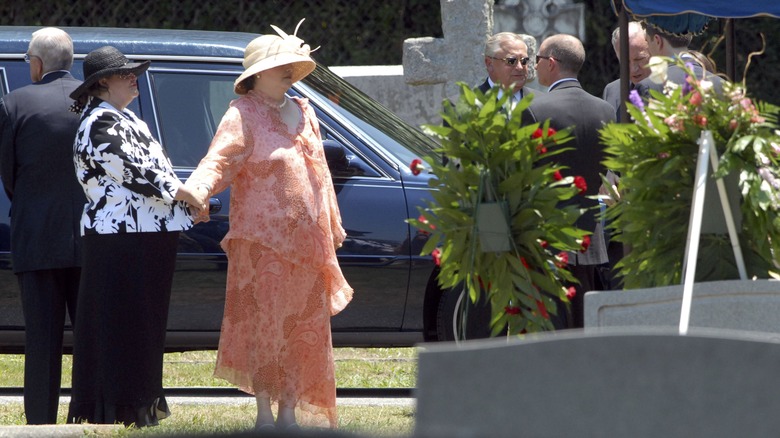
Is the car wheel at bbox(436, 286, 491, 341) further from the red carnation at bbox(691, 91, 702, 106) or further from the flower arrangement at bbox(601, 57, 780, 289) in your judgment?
the red carnation at bbox(691, 91, 702, 106)

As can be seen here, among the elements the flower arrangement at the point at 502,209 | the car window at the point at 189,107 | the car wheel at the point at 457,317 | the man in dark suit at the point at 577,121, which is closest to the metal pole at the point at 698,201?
the flower arrangement at the point at 502,209

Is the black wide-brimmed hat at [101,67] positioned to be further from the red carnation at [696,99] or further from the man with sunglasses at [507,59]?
the red carnation at [696,99]

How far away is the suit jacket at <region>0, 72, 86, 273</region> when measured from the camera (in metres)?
5.81

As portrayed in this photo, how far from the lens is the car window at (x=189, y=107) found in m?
6.99

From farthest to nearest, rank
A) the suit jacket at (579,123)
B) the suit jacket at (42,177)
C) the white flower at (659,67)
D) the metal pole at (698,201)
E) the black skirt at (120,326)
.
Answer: the suit jacket at (579,123), the suit jacket at (42,177), the black skirt at (120,326), the white flower at (659,67), the metal pole at (698,201)

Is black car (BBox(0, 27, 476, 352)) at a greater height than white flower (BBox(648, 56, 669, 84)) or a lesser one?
lesser

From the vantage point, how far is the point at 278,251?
220 inches

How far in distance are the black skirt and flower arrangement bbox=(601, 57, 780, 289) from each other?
6.71ft

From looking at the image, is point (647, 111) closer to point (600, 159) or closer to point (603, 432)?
point (600, 159)

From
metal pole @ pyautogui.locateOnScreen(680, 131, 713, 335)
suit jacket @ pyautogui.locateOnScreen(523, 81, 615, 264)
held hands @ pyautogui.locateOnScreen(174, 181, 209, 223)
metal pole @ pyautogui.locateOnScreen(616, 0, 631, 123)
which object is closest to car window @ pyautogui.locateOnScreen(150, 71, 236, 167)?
held hands @ pyautogui.locateOnScreen(174, 181, 209, 223)

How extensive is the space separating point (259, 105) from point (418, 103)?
210 inches

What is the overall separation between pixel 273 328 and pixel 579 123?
1.65 metres

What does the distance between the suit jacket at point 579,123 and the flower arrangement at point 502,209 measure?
3.57 feet

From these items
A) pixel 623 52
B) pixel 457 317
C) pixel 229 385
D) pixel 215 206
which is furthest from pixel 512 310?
pixel 229 385
